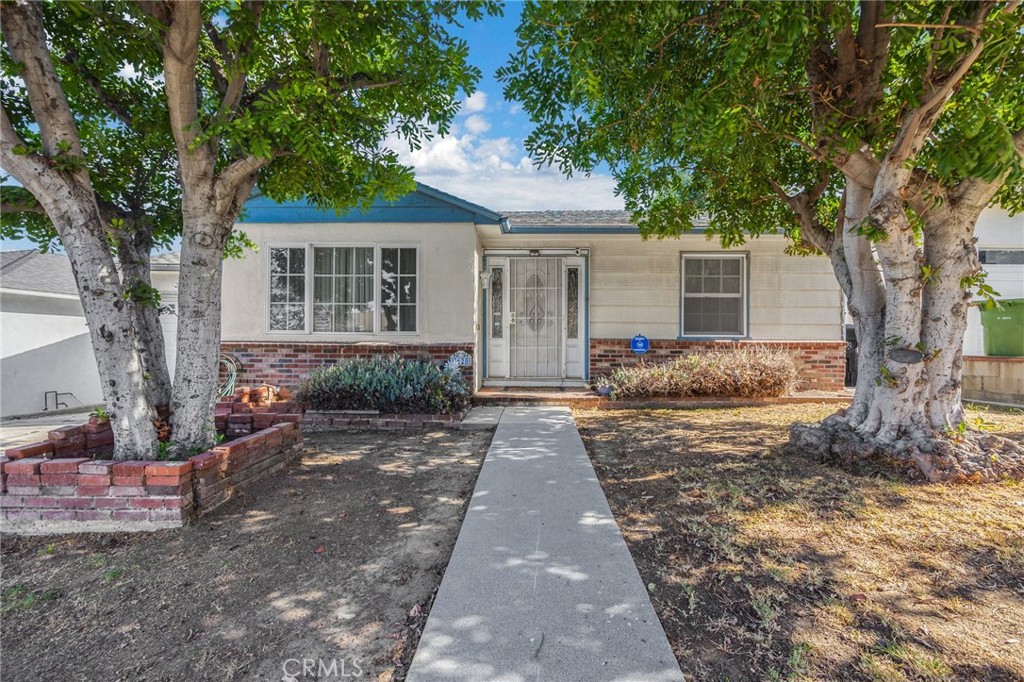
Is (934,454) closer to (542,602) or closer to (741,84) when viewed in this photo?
(741,84)

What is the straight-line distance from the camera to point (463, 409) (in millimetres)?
6867

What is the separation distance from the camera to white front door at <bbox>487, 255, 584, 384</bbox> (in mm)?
9203

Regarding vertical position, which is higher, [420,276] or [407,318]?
[420,276]

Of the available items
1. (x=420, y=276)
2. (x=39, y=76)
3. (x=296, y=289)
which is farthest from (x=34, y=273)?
(x=39, y=76)

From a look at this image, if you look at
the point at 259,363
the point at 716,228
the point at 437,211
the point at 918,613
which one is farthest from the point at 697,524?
the point at 259,363

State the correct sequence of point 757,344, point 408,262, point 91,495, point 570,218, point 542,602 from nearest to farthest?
1. point 542,602
2. point 91,495
3. point 408,262
4. point 757,344
5. point 570,218

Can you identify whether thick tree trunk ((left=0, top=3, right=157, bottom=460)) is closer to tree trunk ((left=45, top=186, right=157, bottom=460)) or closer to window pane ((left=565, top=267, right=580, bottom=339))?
tree trunk ((left=45, top=186, right=157, bottom=460))

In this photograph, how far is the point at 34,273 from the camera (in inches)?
390

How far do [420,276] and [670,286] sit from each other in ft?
15.4

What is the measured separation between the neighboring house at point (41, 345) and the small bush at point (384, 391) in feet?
17.7

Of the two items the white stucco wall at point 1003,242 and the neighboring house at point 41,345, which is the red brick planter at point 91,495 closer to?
the neighboring house at point 41,345

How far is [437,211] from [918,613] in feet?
24.3

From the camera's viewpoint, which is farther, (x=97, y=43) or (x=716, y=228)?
(x=716, y=228)

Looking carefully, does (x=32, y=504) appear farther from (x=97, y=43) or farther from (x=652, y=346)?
(x=652, y=346)
